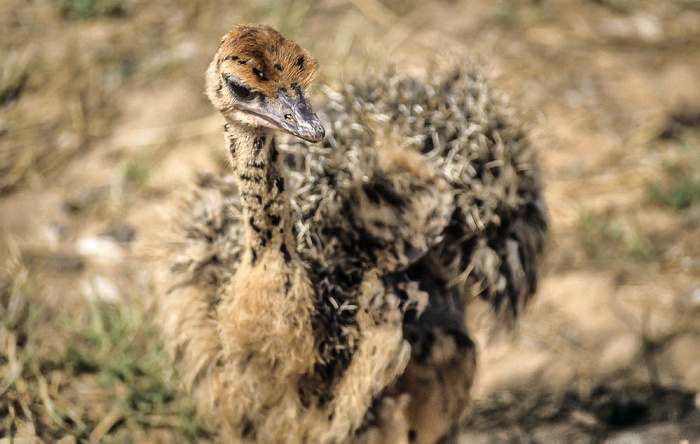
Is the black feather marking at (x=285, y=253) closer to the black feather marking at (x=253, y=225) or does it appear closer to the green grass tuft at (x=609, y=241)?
the black feather marking at (x=253, y=225)

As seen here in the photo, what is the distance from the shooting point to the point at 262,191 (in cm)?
219

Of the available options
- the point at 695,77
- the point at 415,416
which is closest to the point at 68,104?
the point at 415,416

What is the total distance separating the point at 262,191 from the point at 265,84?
0.33m

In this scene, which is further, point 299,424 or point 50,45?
point 50,45

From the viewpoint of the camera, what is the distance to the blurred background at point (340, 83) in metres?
3.22

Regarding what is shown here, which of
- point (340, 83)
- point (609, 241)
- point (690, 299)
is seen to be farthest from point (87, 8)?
point (690, 299)

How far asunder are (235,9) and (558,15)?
247cm

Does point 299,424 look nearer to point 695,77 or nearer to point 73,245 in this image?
point 73,245

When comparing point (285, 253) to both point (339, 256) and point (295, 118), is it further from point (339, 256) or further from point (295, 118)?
point (295, 118)

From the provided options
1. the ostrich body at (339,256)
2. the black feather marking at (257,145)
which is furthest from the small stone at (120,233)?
the black feather marking at (257,145)

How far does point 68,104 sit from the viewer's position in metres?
4.64

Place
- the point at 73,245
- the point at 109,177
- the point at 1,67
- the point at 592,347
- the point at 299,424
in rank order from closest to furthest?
the point at 299,424 → the point at 592,347 → the point at 73,245 → the point at 109,177 → the point at 1,67

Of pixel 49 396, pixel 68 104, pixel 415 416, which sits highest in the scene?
pixel 415 416

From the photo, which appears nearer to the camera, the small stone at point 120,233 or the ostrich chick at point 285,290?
the ostrich chick at point 285,290
